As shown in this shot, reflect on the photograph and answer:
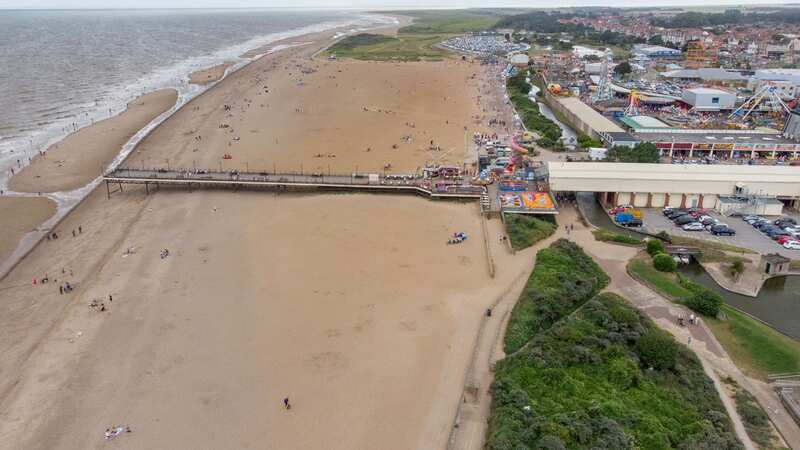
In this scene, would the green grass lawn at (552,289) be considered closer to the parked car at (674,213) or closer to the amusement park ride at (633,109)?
the parked car at (674,213)

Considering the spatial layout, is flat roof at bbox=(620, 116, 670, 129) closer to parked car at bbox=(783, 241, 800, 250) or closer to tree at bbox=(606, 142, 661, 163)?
tree at bbox=(606, 142, 661, 163)

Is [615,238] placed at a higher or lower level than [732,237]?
higher

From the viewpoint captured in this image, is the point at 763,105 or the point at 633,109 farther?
the point at 763,105

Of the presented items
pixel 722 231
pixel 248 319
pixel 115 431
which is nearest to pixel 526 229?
pixel 722 231

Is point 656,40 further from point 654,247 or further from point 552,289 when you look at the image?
point 552,289

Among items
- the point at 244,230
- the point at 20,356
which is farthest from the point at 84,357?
the point at 244,230

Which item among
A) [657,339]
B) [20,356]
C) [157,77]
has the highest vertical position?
[157,77]

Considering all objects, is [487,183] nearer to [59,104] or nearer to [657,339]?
[657,339]
